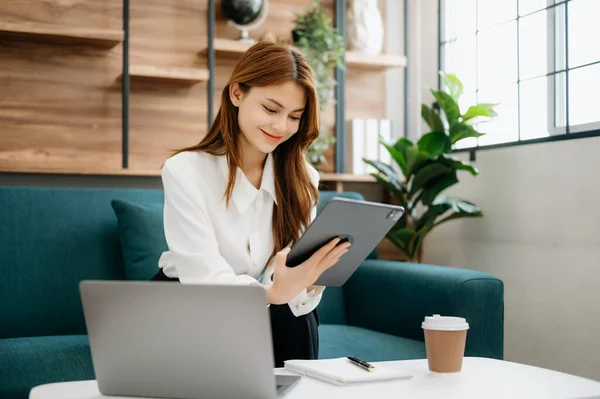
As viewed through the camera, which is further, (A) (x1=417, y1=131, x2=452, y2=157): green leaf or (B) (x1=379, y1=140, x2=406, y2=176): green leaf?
(B) (x1=379, y1=140, x2=406, y2=176): green leaf

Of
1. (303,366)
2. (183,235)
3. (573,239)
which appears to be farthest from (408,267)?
(303,366)

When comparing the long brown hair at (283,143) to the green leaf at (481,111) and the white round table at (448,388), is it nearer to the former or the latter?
the white round table at (448,388)

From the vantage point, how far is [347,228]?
4.53 ft

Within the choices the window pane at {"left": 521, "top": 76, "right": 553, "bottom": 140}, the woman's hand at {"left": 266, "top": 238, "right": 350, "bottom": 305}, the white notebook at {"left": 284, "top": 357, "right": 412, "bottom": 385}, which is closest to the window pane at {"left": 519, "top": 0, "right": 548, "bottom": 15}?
the window pane at {"left": 521, "top": 76, "right": 553, "bottom": 140}

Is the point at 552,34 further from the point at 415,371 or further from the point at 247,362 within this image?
the point at 247,362

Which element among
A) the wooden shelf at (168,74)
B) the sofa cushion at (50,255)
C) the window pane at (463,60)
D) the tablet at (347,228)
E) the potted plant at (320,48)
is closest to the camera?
the tablet at (347,228)

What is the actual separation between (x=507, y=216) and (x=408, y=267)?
31.7 inches

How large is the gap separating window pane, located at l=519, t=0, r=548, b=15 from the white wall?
0.61m

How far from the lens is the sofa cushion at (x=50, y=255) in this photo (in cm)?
227

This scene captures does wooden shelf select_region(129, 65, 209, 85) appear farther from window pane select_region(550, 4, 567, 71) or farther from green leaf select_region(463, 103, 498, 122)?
window pane select_region(550, 4, 567, 71)

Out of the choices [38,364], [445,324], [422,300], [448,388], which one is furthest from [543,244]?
[38,364]

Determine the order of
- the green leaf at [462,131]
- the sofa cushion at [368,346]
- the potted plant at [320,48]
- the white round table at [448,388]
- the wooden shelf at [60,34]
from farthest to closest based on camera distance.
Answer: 1. the potted plant at [320,48]
2. the green leaf at [462,131]
3. the wooden shelf at [60,34]
4. the sofa cushion at [368,346]
5. the white round table at [448,388]

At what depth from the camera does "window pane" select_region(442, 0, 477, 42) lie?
3520mm

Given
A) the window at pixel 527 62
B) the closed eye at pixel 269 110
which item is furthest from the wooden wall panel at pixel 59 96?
the window at pixel 527 62
